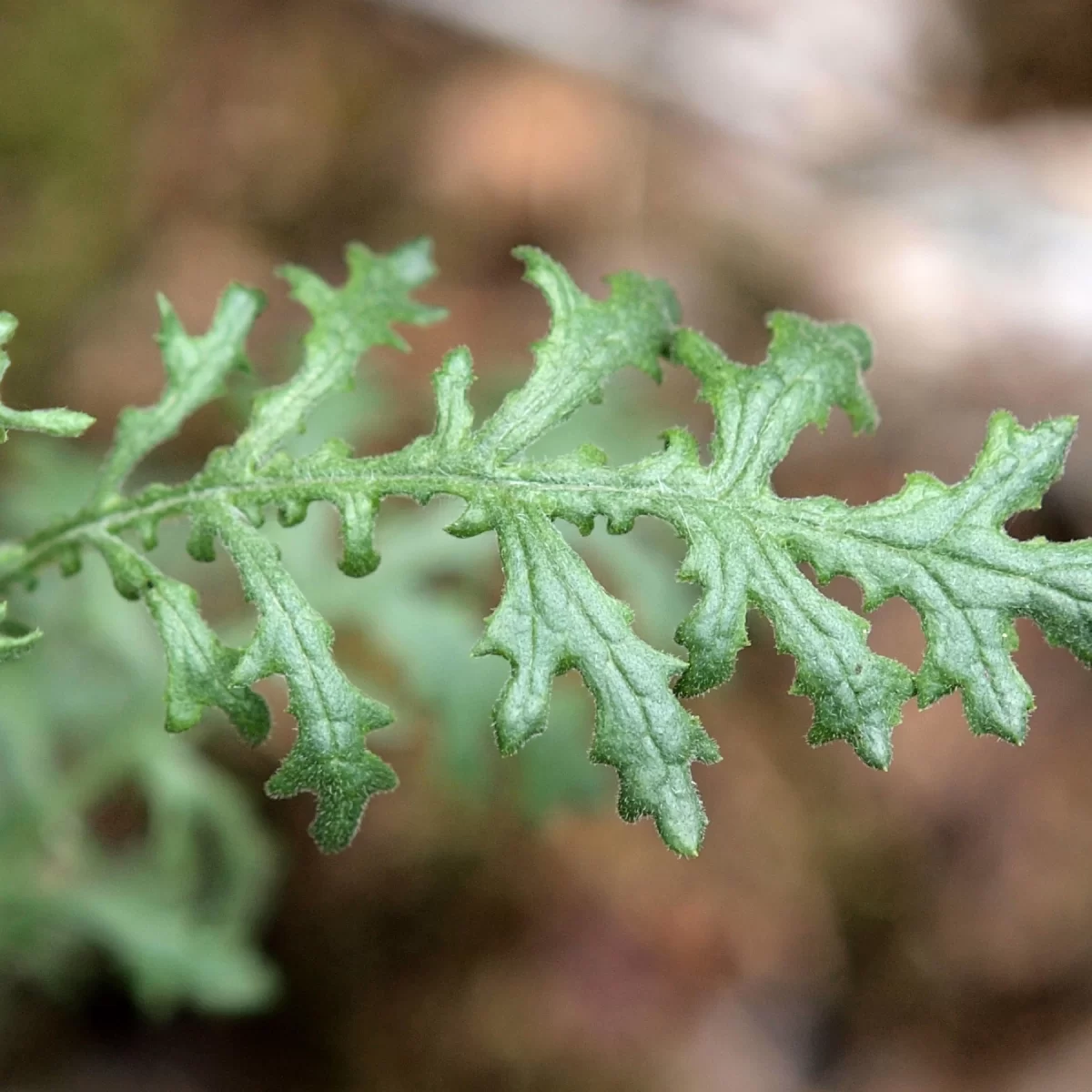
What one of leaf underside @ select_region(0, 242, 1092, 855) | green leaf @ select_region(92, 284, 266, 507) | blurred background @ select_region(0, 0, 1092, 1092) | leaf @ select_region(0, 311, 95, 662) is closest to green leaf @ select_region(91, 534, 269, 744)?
leaf underside @ select_region(0, 242, 1092, 855)

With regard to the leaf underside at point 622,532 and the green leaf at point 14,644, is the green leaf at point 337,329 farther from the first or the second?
the green leaf at point 14,644

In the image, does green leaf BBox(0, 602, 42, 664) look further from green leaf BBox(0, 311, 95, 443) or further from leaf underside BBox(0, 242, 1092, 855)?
green leaf BBox(0, 311, 95, 443)

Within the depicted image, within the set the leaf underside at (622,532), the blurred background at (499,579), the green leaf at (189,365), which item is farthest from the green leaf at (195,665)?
the blurred background at (499,579)

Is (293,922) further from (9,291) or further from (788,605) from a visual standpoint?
(788,605)

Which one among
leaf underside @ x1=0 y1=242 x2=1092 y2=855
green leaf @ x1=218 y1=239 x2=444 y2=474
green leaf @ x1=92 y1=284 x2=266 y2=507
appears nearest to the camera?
leaf underside @ x1=0 y1=242 x2=1092 y2=855

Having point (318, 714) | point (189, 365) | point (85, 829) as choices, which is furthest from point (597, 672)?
point (85, 829)

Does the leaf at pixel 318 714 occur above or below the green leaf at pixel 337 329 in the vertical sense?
below
